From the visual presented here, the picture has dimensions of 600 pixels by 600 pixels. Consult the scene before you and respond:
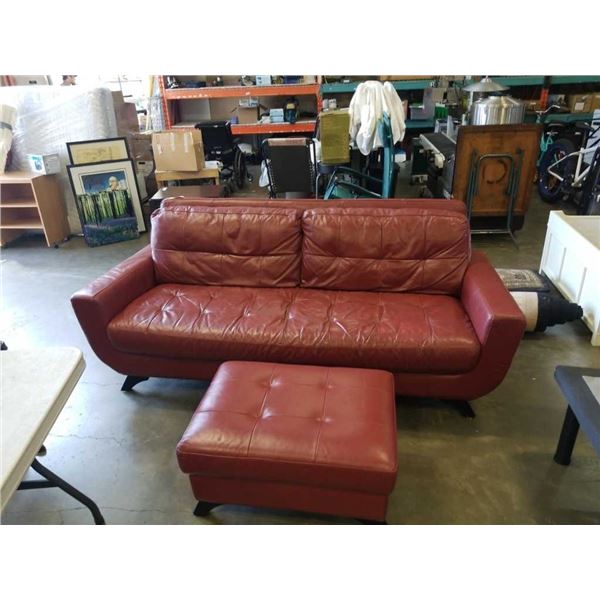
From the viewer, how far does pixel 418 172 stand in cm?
553

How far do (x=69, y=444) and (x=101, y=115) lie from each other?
11.1 ft

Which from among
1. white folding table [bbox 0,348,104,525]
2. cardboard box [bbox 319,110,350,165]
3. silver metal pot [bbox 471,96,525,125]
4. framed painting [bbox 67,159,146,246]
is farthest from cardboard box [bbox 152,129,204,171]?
white folding table [bbox 0,348,104,525]

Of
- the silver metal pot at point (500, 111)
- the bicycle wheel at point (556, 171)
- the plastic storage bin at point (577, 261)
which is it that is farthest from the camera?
the bicycle wheel at point (556, 171)

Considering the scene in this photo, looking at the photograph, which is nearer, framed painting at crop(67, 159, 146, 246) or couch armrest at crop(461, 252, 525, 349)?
couch armrest at crop(461, 252, 525, 349)

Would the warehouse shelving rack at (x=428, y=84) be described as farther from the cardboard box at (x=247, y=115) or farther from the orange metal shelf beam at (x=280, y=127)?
the cardboard box at (x=247, y=115)

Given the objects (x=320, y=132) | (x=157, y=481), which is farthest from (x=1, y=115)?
(x=157, y=481)

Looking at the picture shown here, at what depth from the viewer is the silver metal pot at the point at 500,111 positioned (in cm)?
385

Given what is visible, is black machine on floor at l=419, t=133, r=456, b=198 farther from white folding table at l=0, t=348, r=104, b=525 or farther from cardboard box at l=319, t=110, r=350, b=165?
white folding table at l=0, t=348, r=104, b=525

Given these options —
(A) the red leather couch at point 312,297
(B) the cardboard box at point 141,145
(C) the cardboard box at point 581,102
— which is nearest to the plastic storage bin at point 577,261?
(A) the red leather couch at point 312,297

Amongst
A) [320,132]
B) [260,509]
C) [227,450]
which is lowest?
[260,509]

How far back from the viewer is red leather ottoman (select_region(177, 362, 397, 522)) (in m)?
1.42

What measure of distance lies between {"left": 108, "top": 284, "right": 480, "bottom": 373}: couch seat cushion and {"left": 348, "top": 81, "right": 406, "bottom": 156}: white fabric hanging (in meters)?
2.34

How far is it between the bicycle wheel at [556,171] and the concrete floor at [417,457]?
2.60m

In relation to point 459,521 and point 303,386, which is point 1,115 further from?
point 459,521
